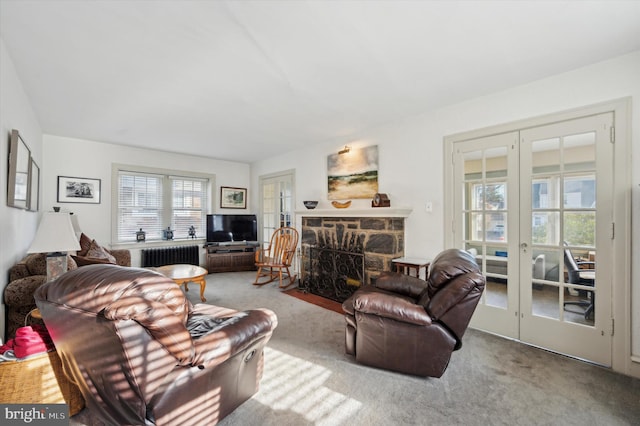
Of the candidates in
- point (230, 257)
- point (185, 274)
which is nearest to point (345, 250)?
point (185, 274)

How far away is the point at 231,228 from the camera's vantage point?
6078 mm

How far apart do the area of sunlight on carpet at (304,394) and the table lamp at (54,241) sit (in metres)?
1.84

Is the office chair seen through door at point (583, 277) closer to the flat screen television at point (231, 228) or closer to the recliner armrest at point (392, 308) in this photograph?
the recliner armrest at point (392, 308)

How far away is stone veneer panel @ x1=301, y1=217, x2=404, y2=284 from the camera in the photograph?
3.47 metres

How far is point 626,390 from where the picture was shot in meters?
1.91

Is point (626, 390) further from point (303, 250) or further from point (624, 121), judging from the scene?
point (303, 250)

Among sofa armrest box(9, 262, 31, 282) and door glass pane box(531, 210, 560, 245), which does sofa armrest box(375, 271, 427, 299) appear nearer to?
door glass pane box(531, 210, 560, 245)

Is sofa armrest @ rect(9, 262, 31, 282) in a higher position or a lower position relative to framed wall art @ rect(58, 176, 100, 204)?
lower

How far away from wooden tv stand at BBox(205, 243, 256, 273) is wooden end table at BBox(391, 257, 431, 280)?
360 cm

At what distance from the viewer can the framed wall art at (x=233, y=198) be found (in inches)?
247

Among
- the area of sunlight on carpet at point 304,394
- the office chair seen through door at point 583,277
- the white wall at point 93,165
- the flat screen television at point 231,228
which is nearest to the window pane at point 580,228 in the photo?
the office chair seen through door at point 583,277

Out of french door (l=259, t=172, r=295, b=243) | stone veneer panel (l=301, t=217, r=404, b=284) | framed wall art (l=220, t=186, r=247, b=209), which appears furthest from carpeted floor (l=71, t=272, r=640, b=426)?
framed wall art (l=220, t=186, r=247, b=209)

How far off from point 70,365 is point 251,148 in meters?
4.28

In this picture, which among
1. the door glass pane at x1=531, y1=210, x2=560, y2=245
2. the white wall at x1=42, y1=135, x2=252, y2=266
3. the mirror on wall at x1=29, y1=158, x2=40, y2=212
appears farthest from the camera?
the white wall at x1=42, y1=135, x2=252, y2=266
